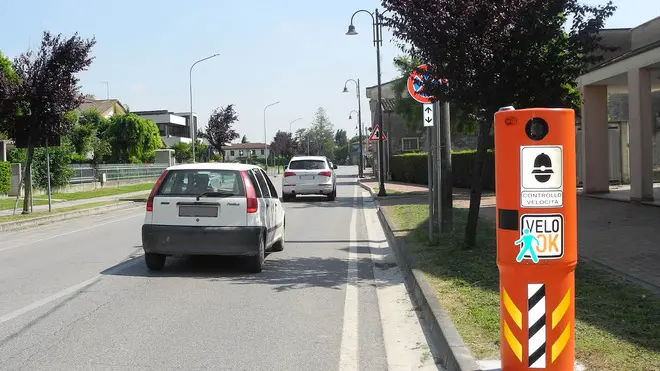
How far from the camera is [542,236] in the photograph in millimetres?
3727

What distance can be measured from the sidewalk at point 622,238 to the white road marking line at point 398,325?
2445mm

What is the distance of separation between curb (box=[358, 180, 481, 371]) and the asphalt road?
13 cm

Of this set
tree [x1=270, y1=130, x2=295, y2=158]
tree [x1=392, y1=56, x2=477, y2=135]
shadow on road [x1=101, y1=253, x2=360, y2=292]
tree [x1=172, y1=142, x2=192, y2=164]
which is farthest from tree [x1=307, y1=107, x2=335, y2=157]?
shadow on road [x1=101, y1=253, x2=360, y2=292]

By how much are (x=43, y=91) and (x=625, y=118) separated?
19755 mm

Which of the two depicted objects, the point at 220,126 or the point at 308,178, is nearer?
the point at 308,178

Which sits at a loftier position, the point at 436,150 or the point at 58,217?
the point at 436,150

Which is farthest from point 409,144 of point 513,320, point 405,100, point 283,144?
point 283,144

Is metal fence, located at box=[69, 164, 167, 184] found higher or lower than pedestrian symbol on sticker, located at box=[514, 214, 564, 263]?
higher

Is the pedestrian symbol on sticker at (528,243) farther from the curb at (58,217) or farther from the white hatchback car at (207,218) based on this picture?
the curb at (58,217)

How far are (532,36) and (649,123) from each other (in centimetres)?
835

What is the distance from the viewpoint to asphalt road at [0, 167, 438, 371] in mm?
5031

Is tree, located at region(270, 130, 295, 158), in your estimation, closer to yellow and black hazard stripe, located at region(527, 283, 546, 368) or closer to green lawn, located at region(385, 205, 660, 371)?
green lawn, located at region(385, 205, 660, 371)

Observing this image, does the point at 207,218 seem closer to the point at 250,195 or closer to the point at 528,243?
the point at 250,195

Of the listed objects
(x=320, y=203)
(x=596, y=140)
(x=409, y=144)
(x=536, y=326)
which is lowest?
(x=320, y=203)
